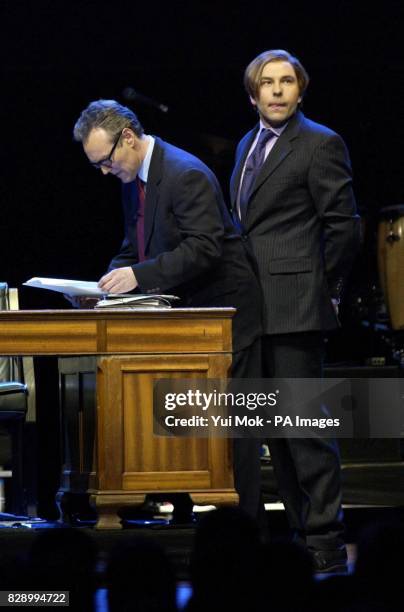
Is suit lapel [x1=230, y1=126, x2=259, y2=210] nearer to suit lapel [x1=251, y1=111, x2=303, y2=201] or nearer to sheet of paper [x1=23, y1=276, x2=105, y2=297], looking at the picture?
suit lapel [x1=251, y1=111, x2=303, y2=201]

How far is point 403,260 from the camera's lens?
869cm

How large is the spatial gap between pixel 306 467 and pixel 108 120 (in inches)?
55.8

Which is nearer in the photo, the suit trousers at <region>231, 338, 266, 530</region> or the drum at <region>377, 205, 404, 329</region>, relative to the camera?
the suit trousers at <region>231, 338, 266, 530</region>

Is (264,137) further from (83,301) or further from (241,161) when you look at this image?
(83,301)

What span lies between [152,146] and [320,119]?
159 inches

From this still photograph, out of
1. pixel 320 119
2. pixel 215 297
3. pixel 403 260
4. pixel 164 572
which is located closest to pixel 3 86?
pixel 320 119

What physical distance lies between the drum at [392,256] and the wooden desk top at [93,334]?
4.21m

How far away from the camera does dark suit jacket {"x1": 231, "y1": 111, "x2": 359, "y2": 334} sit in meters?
4.11

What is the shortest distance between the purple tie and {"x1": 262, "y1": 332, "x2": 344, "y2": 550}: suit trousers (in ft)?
1.48

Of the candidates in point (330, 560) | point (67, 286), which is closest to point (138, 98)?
point (67, 286)

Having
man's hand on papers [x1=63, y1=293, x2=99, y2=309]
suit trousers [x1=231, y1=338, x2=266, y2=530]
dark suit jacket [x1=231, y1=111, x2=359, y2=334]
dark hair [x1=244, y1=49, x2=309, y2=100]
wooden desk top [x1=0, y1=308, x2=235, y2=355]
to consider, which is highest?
dark hair [x1=244, y1=49, x2=309, y2=100]

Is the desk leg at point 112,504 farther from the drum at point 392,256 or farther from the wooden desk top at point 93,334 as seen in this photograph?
the drum at point 392,256

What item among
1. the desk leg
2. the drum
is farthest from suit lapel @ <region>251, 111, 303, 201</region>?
the drum

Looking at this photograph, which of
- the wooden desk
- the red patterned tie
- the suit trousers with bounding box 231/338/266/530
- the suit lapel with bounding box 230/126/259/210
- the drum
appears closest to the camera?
the suit trousers with bounding box 231/338/266/530
